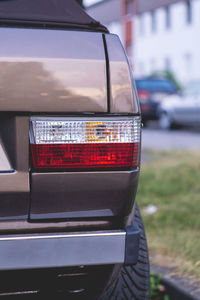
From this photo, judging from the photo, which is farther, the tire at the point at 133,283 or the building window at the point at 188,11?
the building window at the point at 188,11

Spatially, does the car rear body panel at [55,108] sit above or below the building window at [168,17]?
below

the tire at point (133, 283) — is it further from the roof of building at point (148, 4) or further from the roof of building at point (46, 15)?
the roof of building at point (148, 4)

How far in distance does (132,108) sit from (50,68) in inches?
13.3

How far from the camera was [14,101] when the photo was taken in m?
1.73

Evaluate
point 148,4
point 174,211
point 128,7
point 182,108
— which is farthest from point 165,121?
point 128,7

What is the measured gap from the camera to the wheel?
47.5 feet

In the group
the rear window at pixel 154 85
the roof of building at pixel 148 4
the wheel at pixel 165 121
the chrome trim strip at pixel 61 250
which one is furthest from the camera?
the roof of building at pixel 148 4

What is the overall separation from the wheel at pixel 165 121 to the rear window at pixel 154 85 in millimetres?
1082

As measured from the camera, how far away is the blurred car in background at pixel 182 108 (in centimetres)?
1308

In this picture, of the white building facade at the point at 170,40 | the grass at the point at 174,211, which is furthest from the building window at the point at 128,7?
the grass at the point at 174,211

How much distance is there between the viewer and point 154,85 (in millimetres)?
15891

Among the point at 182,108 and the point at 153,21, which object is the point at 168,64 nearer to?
the point at 153,21

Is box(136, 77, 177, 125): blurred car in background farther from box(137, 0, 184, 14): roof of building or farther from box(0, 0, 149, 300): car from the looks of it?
box(137, 0, 184, 14): roof of building

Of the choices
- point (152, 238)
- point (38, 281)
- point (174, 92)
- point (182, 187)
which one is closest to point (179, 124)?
point (174, 92)
